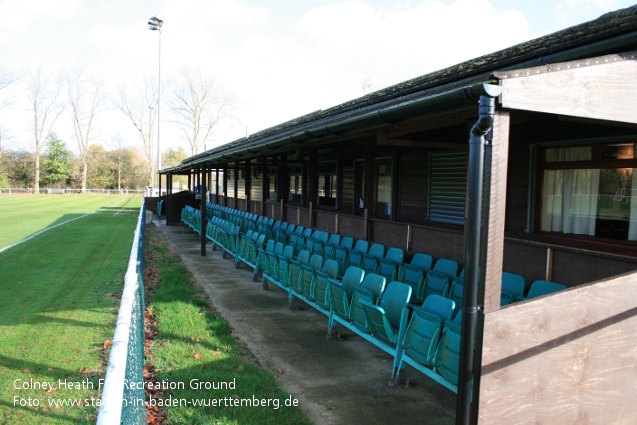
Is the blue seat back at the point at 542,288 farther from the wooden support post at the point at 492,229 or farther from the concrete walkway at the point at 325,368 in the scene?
the wooden support post at the point at 492,229

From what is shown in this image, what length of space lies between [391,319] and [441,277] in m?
1.28

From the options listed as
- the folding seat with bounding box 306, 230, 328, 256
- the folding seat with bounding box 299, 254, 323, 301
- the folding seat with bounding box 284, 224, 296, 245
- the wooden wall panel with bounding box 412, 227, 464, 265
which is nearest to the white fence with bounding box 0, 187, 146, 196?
the folding seat with bounding box 284, 224, 296, 245

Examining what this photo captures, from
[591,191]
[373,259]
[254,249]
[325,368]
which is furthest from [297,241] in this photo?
[591,191]

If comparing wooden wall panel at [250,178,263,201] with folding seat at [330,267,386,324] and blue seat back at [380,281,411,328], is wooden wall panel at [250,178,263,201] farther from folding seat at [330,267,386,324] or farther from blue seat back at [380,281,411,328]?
blue seat back at [380,281,411,328]

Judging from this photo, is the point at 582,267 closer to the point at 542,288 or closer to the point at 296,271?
the point at 542,288

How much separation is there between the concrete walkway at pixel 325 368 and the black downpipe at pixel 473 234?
3.96 feet

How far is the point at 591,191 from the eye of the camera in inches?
231

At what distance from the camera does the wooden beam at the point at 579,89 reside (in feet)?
8.49

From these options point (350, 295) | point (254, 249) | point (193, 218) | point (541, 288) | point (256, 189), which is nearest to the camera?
point (541, 288)

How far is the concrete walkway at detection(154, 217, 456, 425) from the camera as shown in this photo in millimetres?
3650

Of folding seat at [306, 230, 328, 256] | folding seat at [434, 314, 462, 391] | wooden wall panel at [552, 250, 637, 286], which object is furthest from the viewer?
folding seat at [306, 230, 328, 256]

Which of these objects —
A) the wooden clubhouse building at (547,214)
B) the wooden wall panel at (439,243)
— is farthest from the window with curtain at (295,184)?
the wooden wall panel at (439,243)

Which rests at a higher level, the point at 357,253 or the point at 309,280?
the point at 357,253

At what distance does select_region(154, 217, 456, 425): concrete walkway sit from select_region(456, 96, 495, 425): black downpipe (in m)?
1.21
